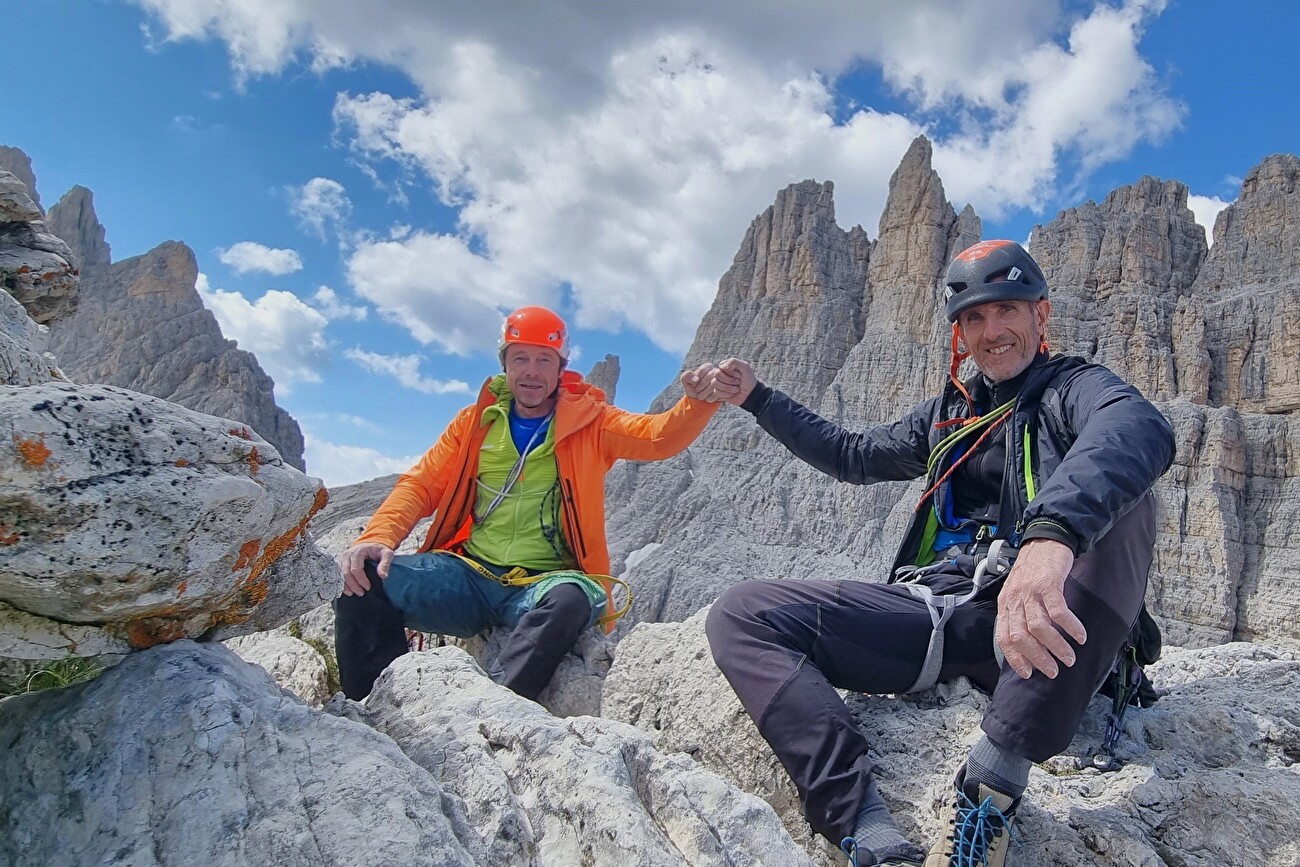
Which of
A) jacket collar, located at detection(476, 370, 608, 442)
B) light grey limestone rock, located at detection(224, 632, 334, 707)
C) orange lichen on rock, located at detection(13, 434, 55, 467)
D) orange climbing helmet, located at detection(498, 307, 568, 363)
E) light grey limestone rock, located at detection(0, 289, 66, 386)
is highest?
orange climbing helmet, located at detection(498, 307, 568, 363)

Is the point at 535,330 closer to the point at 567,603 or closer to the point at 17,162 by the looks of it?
the point at 567,603

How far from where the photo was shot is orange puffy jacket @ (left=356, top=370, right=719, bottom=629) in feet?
15.9

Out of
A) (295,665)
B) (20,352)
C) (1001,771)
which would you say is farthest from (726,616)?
(20,352)

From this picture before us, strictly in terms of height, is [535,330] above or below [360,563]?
above

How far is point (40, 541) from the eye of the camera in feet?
6.08

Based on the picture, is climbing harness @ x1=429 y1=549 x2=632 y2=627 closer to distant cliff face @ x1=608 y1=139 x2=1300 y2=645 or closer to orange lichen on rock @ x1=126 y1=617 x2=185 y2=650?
orange lichen on rock @ x1=126 y1=617 x2=185 y2=650

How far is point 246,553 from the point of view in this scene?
239 cm

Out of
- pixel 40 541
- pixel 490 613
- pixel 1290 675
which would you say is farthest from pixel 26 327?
pixel 1290 675

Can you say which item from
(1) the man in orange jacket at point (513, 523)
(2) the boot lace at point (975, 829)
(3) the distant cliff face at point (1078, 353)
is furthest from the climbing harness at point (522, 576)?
(3) the distant cliff face at point (1078, 353)

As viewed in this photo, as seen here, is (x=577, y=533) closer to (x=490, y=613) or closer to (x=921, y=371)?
(x=490, y=613)

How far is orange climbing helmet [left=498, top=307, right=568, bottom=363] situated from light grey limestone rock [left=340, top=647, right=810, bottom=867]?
110 inches

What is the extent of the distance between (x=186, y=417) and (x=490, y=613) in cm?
269

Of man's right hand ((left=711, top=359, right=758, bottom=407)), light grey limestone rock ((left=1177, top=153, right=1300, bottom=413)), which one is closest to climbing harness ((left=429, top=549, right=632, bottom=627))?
man's right hand ((left=711, top=359, right=758, bottom=407))

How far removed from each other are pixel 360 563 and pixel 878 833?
3.12m
